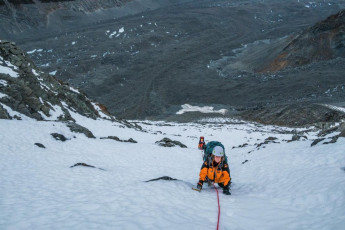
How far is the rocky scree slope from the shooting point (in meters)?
17.0

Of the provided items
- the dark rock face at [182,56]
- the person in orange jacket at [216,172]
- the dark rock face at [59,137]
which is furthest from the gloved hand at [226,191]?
the dark rock face at [182,56]

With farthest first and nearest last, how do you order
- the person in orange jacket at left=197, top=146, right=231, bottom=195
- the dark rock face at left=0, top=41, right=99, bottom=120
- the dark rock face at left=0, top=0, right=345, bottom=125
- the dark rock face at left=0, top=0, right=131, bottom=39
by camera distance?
the dark rock face at left=0, top=0, right=131, bottom=39 < the dark rock face at left=0, top=0, right=345, bottom=125 < the dark rock face at left=0, top=41, right=99, bottom=120 < the person in orange jacket at left=197, top=146, right=231, bottom=195

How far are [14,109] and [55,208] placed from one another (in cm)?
1231

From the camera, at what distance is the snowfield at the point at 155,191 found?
5613mm

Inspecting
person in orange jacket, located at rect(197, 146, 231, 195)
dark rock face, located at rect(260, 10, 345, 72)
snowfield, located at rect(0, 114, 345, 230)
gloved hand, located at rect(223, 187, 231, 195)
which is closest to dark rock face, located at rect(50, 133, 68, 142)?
snowfield, located at rect(0, 114, 345, 230)

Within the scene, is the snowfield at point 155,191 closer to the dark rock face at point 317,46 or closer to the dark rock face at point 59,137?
the dark rock face at point 59,137

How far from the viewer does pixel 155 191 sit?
7605 millimetres

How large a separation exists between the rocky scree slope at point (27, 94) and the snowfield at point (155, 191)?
10.8 ft

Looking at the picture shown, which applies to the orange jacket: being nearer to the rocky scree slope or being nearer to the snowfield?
the snowfield

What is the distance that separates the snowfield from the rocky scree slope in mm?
3286

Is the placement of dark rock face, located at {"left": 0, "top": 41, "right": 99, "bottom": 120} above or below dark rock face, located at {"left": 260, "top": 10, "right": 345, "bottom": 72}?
below

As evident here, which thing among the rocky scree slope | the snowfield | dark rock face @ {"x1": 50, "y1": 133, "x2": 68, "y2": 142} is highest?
the rocky scree slope

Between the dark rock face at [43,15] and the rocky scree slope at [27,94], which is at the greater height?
the dark rock face at [43,15]

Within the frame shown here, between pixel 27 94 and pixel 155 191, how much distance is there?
1407 cm
